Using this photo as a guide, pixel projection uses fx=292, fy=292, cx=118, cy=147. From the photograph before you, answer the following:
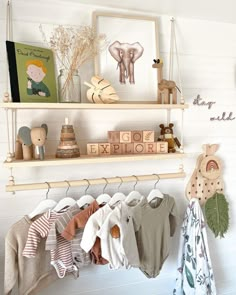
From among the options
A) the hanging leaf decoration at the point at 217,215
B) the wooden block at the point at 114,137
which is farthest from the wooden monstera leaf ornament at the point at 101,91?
the hanging leaf decoration at the point at 217,215

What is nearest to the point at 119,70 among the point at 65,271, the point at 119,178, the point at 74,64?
the point at 74,64

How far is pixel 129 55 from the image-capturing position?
1474mm

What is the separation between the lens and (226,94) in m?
1.71

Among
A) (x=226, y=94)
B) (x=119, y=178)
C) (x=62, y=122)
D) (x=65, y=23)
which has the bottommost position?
(x=119, y=178)

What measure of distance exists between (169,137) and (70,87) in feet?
1.82

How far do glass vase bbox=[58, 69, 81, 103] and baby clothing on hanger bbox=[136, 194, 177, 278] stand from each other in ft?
2.01

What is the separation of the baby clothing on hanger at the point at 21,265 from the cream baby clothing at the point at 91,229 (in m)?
0.21

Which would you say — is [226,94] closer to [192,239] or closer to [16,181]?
[192,239]

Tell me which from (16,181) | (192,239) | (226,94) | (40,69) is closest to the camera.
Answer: (40,69)

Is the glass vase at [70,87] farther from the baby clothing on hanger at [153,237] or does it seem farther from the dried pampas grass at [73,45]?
the baby clothing on hanger at [153,237]

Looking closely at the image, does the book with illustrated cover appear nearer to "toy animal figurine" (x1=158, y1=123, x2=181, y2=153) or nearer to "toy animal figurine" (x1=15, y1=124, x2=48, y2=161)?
"toy animal figurine" (x1=15, y1=124, x2=48, y2=161)

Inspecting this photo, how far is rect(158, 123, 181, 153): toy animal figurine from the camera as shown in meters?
1.49

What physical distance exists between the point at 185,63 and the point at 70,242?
3.64 ft

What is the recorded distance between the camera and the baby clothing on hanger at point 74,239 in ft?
4.09
